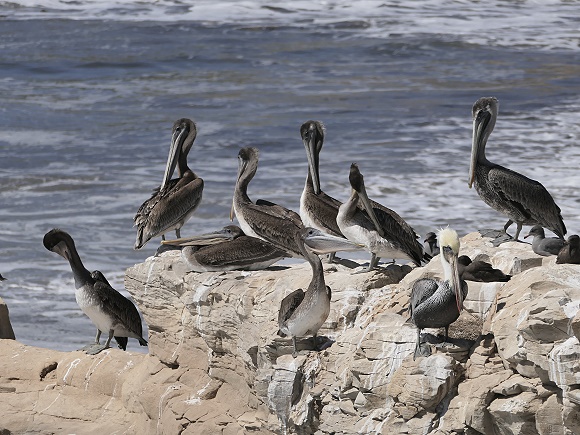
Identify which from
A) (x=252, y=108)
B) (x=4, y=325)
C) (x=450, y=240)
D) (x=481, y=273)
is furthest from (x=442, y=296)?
(x=252, y=108)

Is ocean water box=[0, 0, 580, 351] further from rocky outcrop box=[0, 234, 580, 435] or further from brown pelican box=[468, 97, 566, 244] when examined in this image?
brown pelican box=[468, 97, 566, 244]

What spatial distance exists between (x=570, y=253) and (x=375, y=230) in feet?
4.30

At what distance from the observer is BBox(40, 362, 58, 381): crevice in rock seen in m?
9.88

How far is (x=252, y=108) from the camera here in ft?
90.3

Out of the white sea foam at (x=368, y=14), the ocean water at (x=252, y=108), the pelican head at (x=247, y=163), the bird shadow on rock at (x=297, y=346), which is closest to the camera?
the bird shadow on rock at (x=297, y=346)

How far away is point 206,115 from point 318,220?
17965mm

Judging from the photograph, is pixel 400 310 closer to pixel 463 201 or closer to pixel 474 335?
pixel 474 335

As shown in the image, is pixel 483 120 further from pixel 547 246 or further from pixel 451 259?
pixel 451 259

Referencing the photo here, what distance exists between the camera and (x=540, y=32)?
37062 millimetres

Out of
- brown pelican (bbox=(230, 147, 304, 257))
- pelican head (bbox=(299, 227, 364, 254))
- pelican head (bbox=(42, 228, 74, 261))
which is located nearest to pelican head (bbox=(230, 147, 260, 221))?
brown pelican (bbox=(230, 147, 304, 257))

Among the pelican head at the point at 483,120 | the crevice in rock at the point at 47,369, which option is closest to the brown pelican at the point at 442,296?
the pelican head at the point at 483,120

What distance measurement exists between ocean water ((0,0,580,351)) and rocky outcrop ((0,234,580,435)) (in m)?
3.05

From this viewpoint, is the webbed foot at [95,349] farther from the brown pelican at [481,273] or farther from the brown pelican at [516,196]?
the brown pelican at [481,273]

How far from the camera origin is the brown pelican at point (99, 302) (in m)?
9.81
